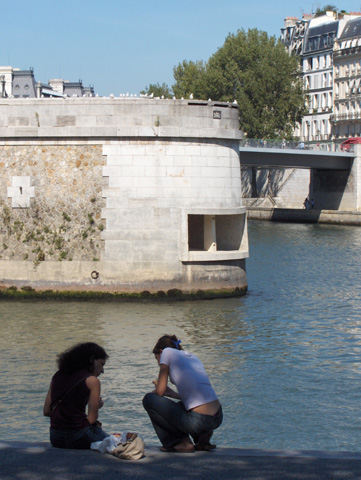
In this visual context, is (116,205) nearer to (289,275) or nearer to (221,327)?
(221,327)

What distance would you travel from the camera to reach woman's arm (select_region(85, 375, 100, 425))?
8.37 meters

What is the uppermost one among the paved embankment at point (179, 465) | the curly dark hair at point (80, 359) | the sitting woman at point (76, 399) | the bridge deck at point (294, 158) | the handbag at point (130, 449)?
the bridge deck at point (294, 158)

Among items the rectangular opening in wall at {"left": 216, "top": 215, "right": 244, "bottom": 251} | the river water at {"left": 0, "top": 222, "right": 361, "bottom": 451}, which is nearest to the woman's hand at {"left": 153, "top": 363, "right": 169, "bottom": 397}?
the river water at {"left": 0, "top": 222, "right": 361, "bottom": 451}

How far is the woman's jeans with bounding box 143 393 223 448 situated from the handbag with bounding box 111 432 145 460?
55 cm

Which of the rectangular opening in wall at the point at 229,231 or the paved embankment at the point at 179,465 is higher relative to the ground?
the rectangular opening in wall at the point at 229,231

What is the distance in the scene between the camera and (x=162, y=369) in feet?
28.3

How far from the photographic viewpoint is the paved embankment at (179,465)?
7.43 m

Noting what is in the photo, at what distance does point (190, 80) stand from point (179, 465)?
89088 mm

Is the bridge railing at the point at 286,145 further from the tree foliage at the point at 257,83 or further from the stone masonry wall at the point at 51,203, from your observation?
the stone masonry wall at the point at 51,203

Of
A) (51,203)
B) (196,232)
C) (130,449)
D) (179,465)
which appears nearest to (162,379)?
(130,449)

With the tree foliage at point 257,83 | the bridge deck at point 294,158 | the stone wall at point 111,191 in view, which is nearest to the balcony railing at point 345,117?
the tree foliage at point 257,83

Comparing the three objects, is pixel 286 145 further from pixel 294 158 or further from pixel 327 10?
pixel 327 10

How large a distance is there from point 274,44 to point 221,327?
67.5 m

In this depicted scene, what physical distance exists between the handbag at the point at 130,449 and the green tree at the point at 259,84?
231 feet
